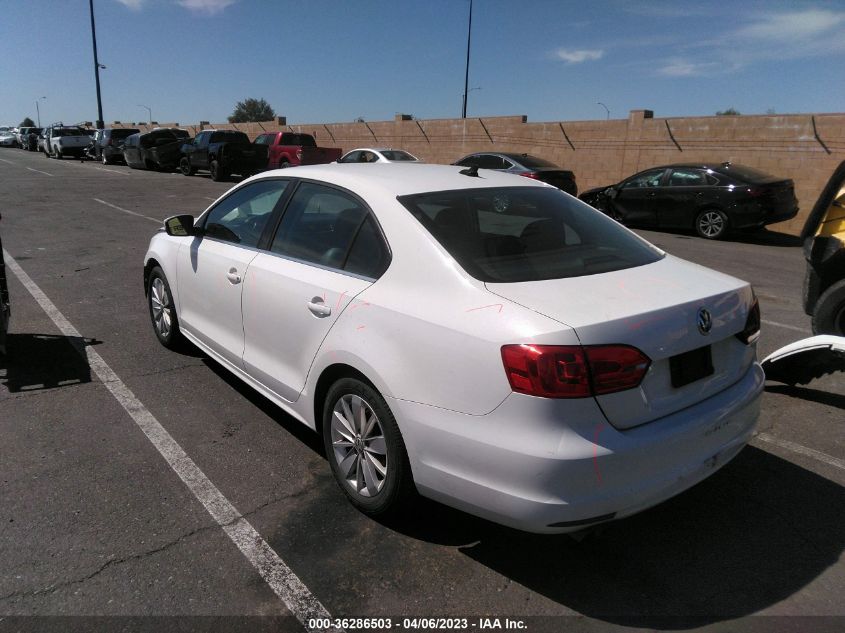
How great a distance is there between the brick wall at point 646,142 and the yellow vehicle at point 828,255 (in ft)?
38.3

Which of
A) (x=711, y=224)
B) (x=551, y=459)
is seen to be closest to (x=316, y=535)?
(x=551, y=459)

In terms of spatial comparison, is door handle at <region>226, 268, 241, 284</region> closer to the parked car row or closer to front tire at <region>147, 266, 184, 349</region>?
front tire at <region>147, 266, 184, 349</region>

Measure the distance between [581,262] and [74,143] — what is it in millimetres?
42277

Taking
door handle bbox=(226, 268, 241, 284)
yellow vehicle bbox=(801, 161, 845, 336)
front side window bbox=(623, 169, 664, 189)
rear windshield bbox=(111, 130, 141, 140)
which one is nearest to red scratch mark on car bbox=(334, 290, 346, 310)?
door handle bbox=(226, 268, 241, 284)

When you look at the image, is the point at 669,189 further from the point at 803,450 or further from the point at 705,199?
the point at 803,450

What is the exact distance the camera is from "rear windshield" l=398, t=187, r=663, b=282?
2896 mm

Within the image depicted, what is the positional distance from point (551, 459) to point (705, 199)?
12.3 metres

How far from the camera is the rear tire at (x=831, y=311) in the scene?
503 centimetres

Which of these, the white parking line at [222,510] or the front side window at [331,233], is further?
the front side window at [331,233]

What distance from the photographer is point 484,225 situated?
325cm

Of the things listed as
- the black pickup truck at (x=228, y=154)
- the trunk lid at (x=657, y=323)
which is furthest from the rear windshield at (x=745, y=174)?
the black pickup truck at (x=228, y=154)

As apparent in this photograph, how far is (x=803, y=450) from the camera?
3850 millimetres

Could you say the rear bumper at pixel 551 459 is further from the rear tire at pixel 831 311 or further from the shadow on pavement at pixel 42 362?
the shadow on pavement at pixel 42 362

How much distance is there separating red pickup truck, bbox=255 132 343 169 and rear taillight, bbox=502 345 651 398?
20.9 meters
